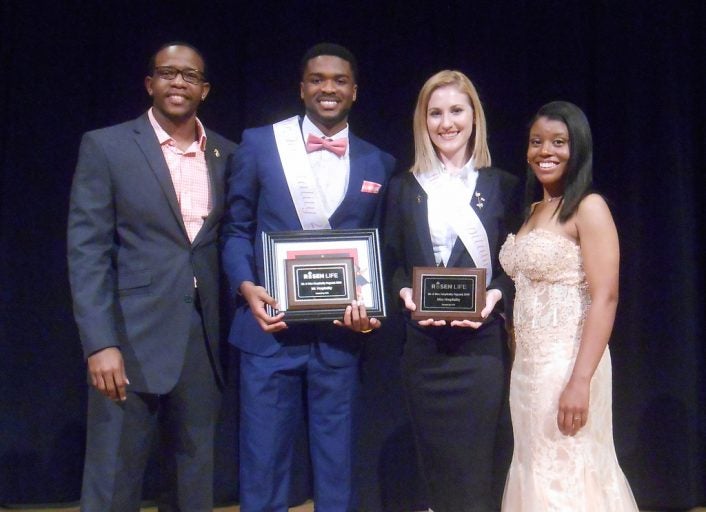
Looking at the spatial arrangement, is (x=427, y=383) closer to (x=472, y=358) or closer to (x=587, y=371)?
(x=472, y=358)

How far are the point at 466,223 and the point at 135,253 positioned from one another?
3.30 feet

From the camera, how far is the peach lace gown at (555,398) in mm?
2238

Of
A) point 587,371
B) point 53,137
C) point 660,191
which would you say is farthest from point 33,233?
point 660,191

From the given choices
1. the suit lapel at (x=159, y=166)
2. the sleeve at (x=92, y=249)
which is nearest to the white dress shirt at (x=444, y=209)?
the suit lapel at (x=159, y=166)

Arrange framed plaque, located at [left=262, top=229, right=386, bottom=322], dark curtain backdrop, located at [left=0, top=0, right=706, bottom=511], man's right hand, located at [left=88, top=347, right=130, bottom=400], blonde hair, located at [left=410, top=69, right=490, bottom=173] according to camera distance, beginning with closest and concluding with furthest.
A: man's right hand, located at [left=88, top=347, right=130, bottom=400] < framed plaque, located at [left=262, top=229, right=386, bottom=322] < blonde hair, located at [left=410, top=69, right=490, bottom=173] < dark curtain backdrop, located at [left=0, top=0, right=706, bottom=511]

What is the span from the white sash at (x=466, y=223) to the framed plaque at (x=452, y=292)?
117 millimetres

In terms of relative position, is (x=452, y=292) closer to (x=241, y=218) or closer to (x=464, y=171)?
(x=464, y=171)

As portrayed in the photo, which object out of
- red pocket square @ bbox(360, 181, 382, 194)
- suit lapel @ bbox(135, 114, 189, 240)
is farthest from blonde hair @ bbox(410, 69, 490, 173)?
suit lapel @ bbox(135, 114, 189, 240)

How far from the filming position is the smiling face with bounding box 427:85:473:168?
245 centimetres

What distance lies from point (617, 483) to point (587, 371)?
1.23 feet

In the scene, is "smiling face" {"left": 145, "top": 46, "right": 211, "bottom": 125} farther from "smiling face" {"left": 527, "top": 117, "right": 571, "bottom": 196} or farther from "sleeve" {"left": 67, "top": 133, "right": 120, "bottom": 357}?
"smiling face" {"left": 527, "top": 117, "right": 571, "bottom": 196}

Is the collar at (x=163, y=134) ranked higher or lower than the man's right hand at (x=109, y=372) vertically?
higher

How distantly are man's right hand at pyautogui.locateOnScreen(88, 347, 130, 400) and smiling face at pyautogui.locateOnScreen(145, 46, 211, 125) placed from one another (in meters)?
0.74

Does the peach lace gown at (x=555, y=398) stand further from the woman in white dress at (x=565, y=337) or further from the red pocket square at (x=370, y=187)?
the red pocket square at (x=370, y=187)
